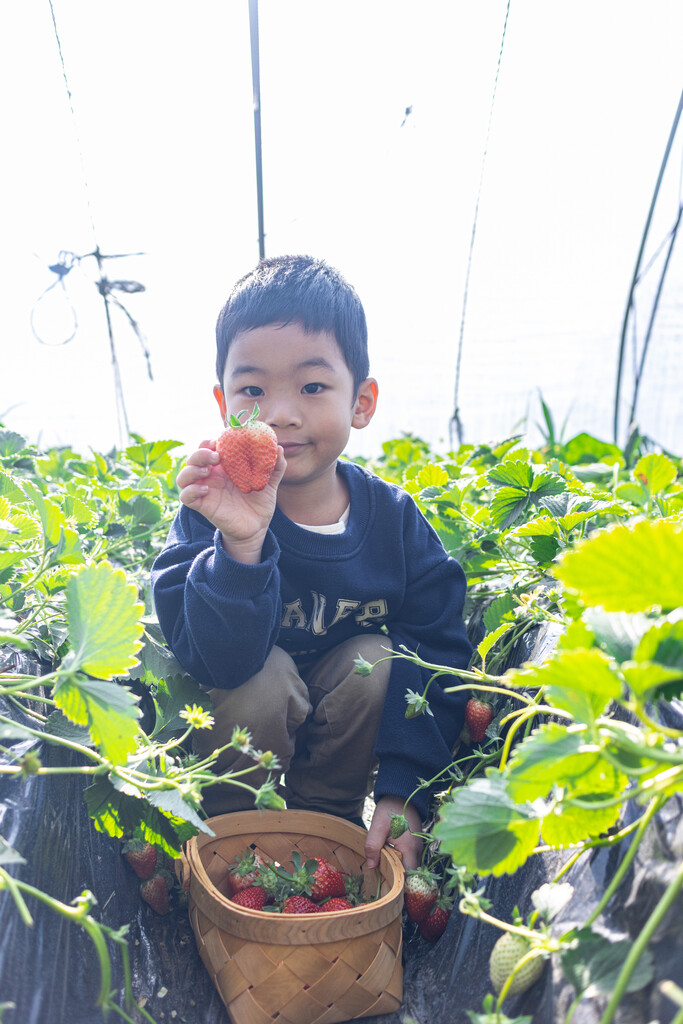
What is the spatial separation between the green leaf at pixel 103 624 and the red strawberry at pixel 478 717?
2.31 feet

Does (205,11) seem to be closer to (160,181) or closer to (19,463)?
(160,181)

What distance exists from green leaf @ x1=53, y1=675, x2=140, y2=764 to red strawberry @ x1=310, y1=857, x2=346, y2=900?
57cm

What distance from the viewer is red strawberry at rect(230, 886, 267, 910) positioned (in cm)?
111

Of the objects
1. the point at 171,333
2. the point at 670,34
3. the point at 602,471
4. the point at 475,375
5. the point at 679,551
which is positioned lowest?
the point at 475,375

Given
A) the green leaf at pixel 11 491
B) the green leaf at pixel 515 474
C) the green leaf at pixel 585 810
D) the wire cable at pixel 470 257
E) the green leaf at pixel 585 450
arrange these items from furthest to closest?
the wire cable at pixel 470 257, the green leaf at pixel 585 450, the green leaf at pixel 515 474, the green leaf at pixel 11 491, the green leaf at pixel 585 810

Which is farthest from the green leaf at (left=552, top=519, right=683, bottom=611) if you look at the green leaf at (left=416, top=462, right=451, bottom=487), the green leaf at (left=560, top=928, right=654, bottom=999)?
the green leaf at (left=416, top=462, right=451, bottom=487)

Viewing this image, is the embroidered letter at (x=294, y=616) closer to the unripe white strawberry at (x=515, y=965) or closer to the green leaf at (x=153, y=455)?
the green leaf at (x=153, y=455)

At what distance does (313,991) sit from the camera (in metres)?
0.98

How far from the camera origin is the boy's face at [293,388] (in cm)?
139

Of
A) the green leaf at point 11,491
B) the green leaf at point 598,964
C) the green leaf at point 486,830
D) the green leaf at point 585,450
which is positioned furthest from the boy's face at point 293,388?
the green leaf at point 585,450

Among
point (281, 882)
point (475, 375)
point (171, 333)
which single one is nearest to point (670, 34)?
point (475, 375)

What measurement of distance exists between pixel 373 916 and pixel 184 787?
0.40m

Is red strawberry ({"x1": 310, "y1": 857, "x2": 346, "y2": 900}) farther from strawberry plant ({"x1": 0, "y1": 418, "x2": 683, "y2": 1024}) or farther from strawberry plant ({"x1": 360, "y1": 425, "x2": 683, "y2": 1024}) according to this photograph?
strawberry plant ({"x1": 360, "y1": 425, "x2": 683, "y2": 1024})

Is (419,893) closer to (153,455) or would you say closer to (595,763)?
(595,763)
